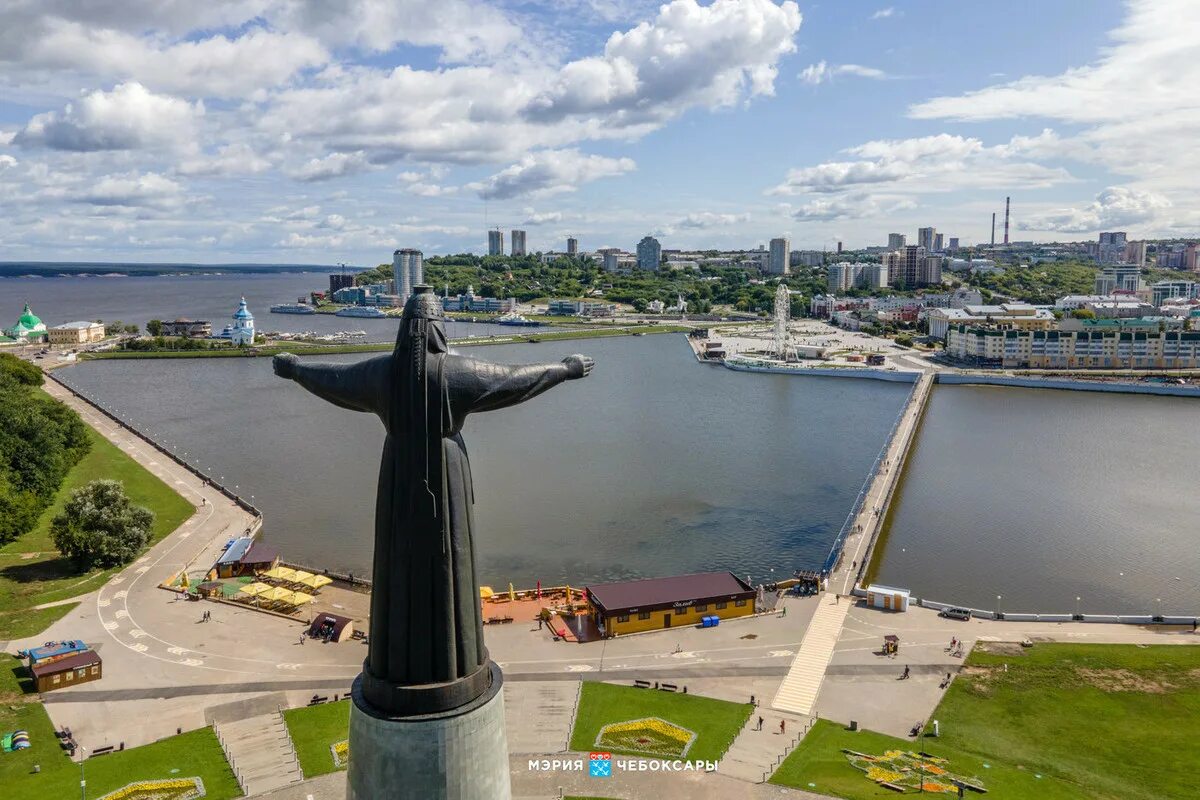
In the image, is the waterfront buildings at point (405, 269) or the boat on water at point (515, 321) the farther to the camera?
the waterfront buildings at point (405, 269)

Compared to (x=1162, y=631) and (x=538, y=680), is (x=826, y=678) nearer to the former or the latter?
(x=538, y=680)

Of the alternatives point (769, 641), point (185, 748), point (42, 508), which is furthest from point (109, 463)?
point (769, 641)

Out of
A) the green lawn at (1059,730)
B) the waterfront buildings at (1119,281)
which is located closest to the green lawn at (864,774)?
the green lawn at (1059,730)

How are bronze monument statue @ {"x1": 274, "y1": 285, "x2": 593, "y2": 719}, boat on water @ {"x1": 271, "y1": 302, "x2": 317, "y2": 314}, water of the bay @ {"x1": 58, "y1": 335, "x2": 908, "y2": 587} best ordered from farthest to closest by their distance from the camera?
boat on water @ {"x1": 271, "y1": 302, "x2": 317, "y2": 314}
water of the bay @ {"x1": 58, "y1": 335, "x2": 908, "y2": 587}
bronze monument statue @ {"x1": 274, "y1": 285, "x2": 593, "y2": 719}

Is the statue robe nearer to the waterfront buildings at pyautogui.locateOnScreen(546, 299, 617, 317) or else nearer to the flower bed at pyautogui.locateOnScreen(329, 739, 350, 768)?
the flower bed at pyautogui.locateOnScreen(329, 739, 350, 768)

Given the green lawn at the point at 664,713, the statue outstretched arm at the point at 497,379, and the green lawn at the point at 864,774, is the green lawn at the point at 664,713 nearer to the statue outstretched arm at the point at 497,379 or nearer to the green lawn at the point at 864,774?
the green lawn at the point at 864,774

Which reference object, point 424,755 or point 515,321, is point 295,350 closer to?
point 515,321

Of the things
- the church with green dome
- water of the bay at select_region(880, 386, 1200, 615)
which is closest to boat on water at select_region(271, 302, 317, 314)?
the church with green dome

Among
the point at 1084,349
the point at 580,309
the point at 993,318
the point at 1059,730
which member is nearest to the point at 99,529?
the point at 1059,730
